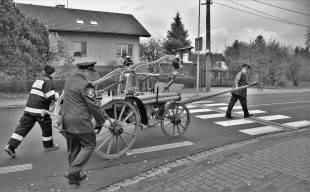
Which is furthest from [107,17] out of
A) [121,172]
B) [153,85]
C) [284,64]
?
[121,172]

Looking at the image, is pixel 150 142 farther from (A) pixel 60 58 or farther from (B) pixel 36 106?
(A) pixel 60 58

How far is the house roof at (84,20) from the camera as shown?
113 feet

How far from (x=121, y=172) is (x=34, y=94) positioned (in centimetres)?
242

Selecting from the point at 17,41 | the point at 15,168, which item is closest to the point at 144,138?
the point at 15,168

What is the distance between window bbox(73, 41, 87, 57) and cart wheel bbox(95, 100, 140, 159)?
28717 millimetres

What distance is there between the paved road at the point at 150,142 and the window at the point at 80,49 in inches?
852

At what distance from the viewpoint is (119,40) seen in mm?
37344

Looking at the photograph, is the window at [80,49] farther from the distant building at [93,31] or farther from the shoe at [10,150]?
the shoe at [10,150]

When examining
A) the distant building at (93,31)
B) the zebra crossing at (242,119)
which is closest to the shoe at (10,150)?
the zebra crossing at (242,119)

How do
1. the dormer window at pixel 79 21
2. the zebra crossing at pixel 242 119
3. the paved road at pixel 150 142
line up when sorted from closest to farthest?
the paved road at pixel 150 142, the zebra crossing at pixel 242 119, the dormer window at pixel 79 21

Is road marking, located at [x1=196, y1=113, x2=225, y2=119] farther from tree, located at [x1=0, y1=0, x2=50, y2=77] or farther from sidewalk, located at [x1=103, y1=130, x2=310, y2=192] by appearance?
tree, located at [x1=0, y1=0, x2=50, y2=77]

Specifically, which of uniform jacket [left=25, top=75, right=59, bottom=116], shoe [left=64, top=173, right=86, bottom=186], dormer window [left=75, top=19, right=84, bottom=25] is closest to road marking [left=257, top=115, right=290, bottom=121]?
uniform jacket [left=25, top=75, right=59, bottom=116]

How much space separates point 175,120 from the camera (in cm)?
848

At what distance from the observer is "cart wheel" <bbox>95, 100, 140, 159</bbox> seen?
22.2ft
